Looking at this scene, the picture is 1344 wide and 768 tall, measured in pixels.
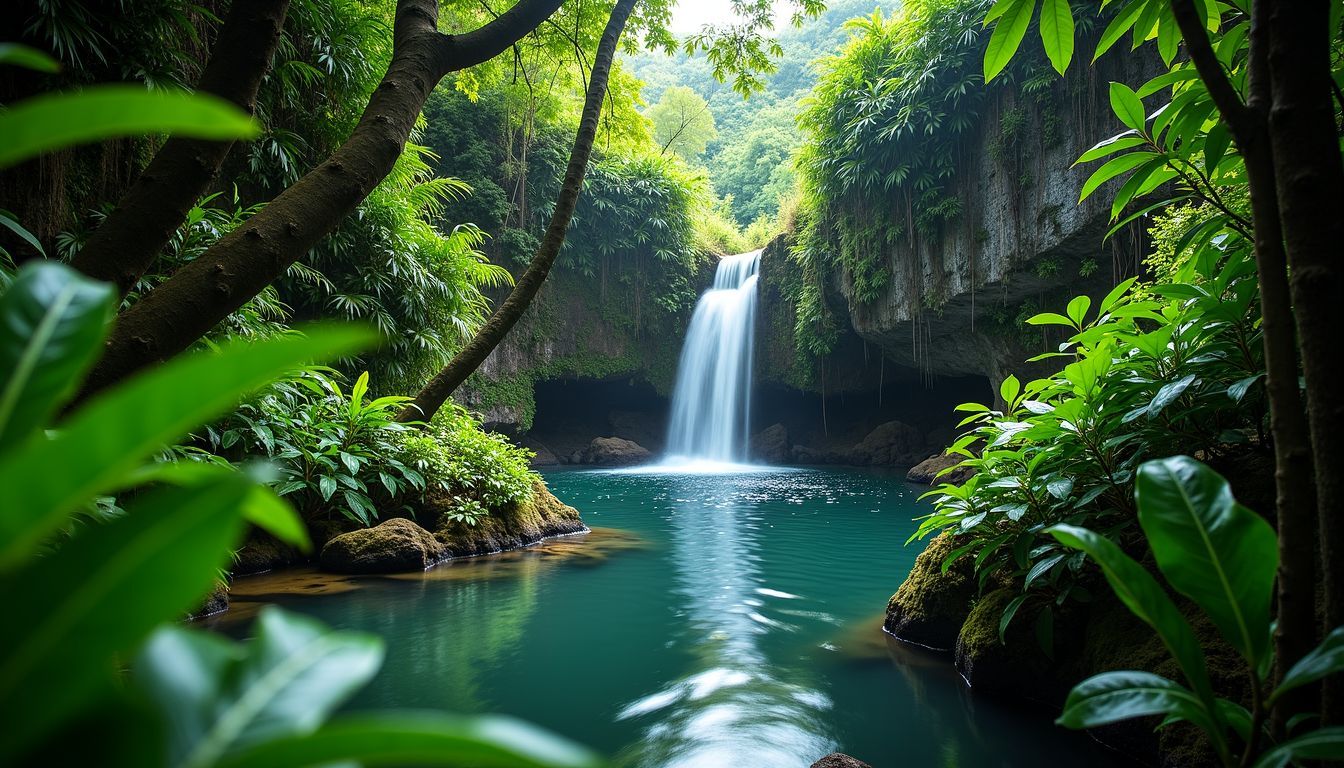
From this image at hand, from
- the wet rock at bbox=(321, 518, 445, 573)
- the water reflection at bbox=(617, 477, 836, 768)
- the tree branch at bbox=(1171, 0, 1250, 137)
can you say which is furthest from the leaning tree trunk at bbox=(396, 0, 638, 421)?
the tree branch at bbox=(1171, 0, 1250, 137)

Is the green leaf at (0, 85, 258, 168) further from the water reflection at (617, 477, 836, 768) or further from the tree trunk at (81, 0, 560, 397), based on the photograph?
the water reflection at (617, 477, 836, 768)

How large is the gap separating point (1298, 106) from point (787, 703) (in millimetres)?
2328

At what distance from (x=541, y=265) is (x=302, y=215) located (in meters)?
2.20

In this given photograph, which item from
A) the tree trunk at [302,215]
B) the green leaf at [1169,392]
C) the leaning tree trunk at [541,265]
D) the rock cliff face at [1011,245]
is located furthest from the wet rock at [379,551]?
the rock cliff face at [1011,245]

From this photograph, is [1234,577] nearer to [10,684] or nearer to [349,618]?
[10,684]

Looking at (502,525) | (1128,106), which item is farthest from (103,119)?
(502,525)

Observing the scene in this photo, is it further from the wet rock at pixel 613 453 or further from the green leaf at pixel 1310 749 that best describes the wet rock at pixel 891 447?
the green leaf at pixel 1310 749

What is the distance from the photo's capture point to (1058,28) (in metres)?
1.26

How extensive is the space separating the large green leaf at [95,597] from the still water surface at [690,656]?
2099 millimetres

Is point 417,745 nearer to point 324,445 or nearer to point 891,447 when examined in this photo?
point 324,445

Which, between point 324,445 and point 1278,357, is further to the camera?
point 324,445

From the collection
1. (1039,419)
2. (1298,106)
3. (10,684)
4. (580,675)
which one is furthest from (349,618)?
(1298,106)

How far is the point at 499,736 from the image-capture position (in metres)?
0.28

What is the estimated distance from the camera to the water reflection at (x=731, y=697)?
215cm
